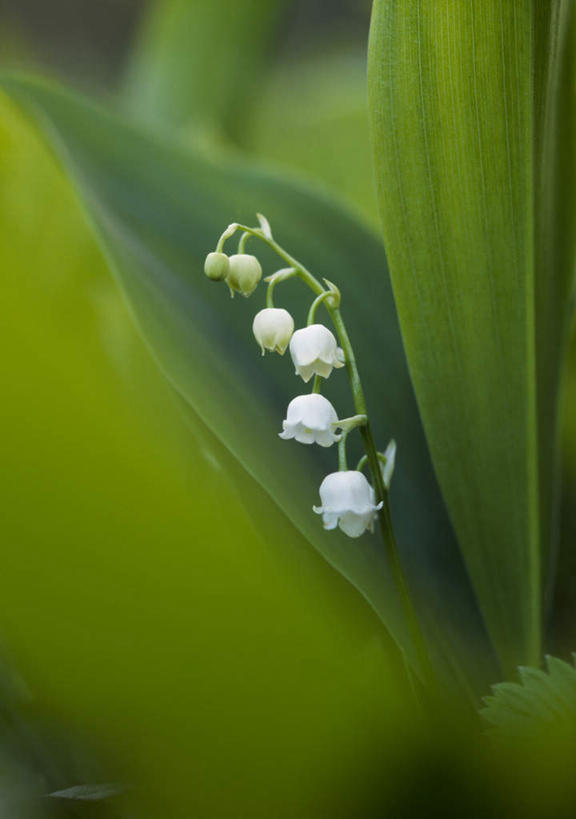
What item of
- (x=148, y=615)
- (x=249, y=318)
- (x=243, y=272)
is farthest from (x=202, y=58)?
(x=148, y=615)

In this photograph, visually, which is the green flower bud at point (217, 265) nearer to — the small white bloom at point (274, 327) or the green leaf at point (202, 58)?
the small white bloom at point (274, 327)

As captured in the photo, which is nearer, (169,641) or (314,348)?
(169,641)

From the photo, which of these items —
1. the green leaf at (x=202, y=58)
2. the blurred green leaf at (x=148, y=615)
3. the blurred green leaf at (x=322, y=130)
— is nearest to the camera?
the blurred green leaf at (x=148, y=615)

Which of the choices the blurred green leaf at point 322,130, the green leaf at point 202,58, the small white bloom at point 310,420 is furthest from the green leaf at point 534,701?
the green leaf at point 202,58

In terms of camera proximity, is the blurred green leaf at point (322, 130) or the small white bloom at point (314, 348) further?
the blurred green leaf at point (322, 130)

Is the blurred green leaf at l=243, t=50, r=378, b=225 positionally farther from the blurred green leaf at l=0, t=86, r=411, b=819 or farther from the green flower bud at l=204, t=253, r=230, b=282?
the blurred green leaf at l=0, t=86, r=411, b=819

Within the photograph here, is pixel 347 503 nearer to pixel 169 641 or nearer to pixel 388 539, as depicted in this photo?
pixel 388 539

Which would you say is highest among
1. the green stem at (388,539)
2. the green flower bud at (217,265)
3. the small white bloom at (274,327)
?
the green flower bud at (217,265)
